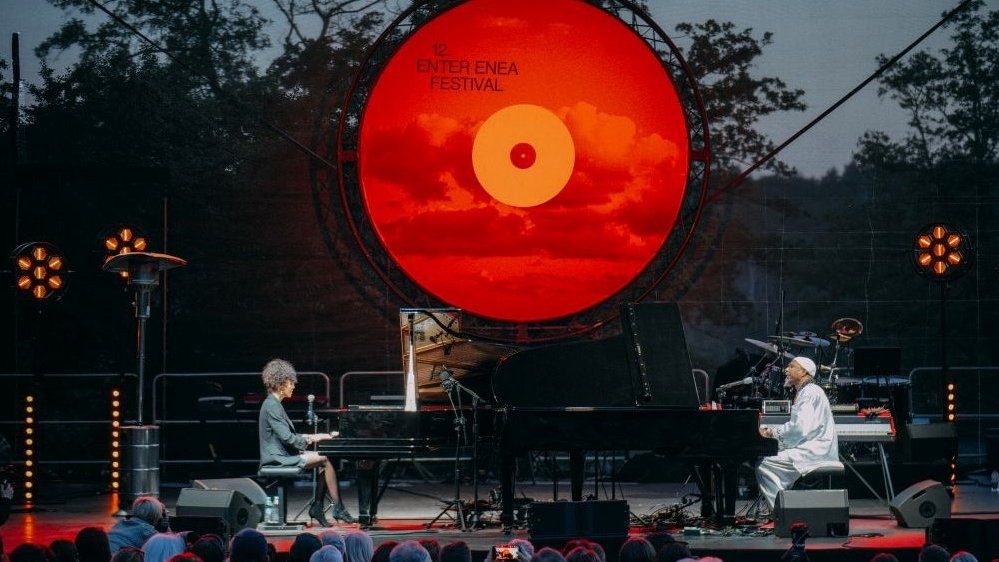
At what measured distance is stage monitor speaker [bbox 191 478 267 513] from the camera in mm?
8570

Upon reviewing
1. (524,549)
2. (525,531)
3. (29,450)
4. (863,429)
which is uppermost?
(863,429)

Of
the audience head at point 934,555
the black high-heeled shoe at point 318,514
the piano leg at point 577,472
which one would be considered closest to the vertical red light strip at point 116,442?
the black high-heeled shoe at point 318,514

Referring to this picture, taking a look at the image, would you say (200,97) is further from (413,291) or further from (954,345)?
(954,345)

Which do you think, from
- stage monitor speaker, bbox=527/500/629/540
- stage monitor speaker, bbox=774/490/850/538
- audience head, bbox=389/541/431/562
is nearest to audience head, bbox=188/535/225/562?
audience head, bbox=389/541/431/562

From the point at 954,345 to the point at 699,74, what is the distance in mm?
3787

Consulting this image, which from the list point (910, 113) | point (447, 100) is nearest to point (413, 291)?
point (447, 100)

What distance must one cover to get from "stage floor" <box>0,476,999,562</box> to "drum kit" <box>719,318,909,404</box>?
39.3 inches

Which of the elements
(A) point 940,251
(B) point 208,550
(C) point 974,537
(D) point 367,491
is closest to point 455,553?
(B) point 208,550

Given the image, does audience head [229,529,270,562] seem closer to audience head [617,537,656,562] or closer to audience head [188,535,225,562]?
audience head [188,535,225,562]

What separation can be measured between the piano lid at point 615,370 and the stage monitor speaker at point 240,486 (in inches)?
73.7

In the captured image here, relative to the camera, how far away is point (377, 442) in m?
8.66

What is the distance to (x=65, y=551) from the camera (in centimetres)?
519

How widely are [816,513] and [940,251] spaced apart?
4252 millimetres

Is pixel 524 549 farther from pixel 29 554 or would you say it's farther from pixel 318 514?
pixel 318 514
